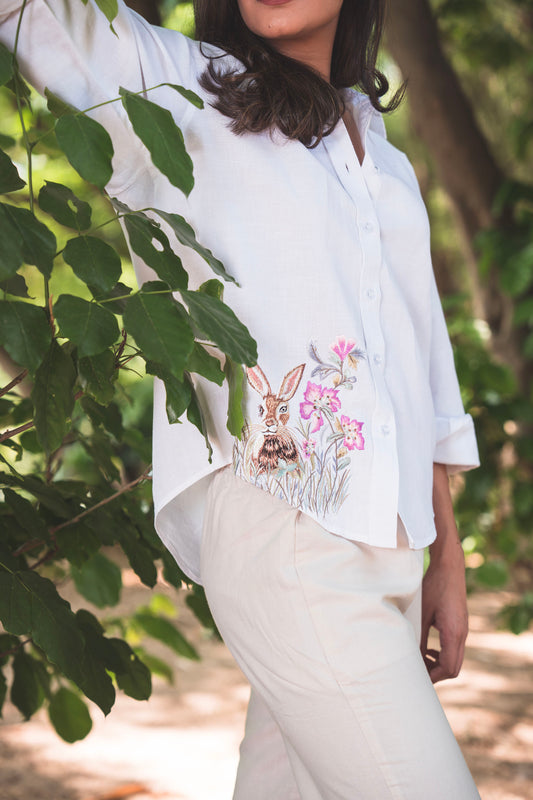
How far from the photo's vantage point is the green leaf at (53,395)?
36.2 inches

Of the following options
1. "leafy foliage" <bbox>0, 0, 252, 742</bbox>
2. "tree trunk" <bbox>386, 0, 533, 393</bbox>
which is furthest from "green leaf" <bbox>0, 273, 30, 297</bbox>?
"tree trunk" <bbox>386, 0, 533, 393</bbox>

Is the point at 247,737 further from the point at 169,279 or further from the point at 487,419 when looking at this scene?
the point at 487,419

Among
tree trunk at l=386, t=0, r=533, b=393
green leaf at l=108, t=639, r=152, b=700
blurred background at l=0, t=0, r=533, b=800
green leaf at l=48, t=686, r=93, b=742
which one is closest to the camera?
green leaf at l=108, t=639, r=152, b=700

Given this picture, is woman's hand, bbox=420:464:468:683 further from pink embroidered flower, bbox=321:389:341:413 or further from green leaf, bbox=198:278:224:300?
green leaf, bbox=198:278:224:300

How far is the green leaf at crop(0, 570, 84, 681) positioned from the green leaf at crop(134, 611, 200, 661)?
1.94 feet

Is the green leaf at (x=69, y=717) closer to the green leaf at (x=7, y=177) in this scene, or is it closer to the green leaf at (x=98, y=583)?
the green leaf at (x=98, y=583)

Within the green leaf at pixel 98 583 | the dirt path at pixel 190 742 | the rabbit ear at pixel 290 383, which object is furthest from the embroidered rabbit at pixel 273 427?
the dirt path at pixel 190 742

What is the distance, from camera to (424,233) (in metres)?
1.29

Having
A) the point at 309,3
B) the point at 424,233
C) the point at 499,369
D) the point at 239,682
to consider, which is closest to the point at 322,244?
the point at 424,233

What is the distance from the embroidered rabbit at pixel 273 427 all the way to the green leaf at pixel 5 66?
0.45 meters

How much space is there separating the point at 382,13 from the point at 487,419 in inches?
70.4

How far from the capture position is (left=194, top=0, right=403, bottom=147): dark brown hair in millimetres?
1122

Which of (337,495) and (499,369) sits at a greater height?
(337,495)

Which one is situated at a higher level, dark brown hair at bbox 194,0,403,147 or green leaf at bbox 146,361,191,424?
dark brown hair at bbox 194,0,403,147
